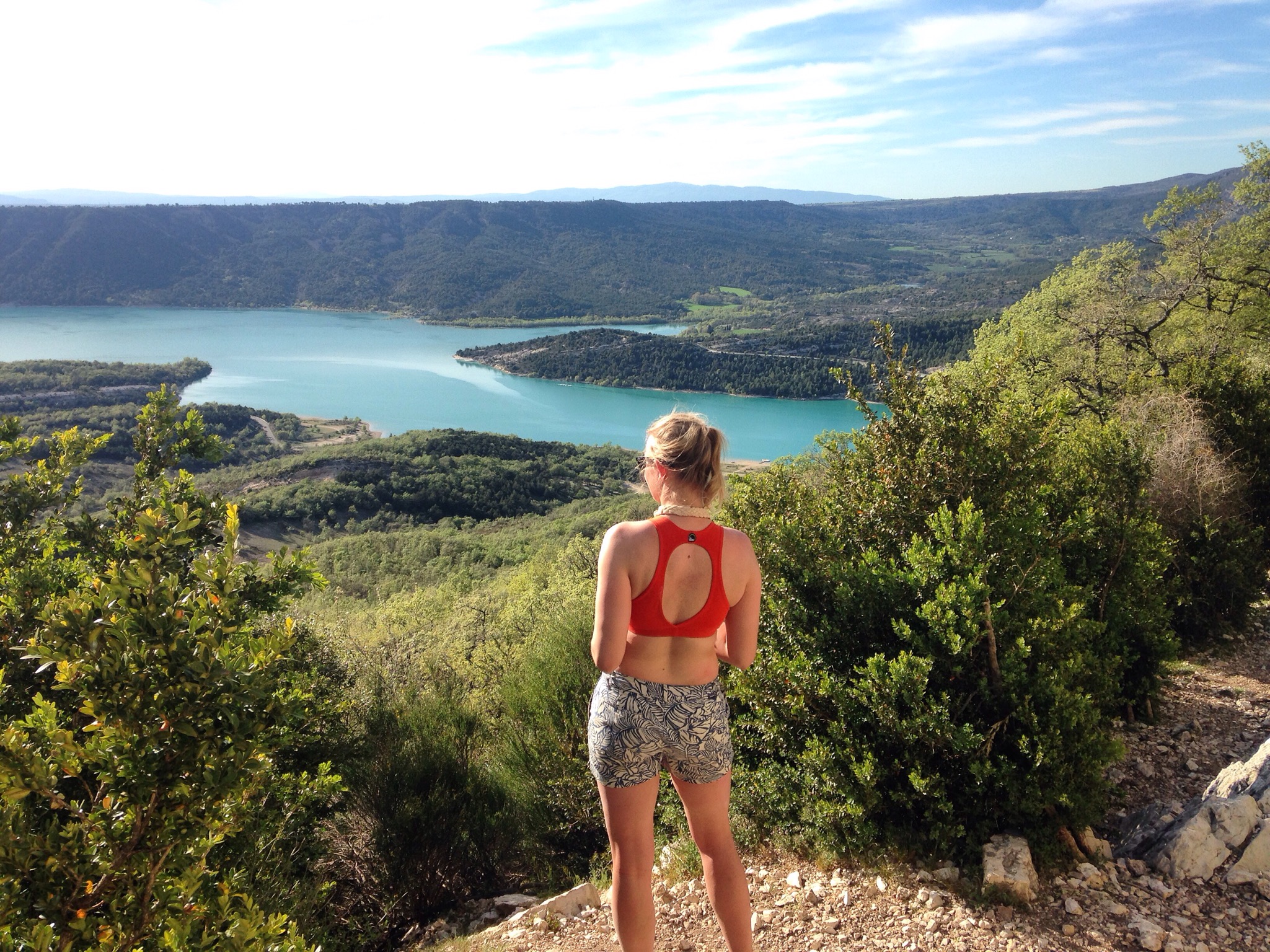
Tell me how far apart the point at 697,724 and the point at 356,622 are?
11076mm

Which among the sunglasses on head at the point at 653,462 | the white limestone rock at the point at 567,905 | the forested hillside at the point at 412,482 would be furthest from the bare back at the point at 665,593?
the forested hillside at the point at 412,482

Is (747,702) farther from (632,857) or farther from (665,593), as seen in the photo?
(665,593)

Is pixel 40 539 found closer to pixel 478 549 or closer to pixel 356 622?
pixel 356 622

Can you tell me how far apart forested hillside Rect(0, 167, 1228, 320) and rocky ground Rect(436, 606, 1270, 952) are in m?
93.2

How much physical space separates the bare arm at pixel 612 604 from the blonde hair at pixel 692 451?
0.67 ft

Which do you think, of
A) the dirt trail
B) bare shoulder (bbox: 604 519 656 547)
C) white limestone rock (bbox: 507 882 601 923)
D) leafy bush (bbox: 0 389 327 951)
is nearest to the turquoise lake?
the dirt trail

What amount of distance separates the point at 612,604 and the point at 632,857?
28.5 inches

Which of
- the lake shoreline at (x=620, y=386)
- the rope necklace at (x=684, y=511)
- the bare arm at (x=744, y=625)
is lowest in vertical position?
the lake shoreline at (x=620, y=386)

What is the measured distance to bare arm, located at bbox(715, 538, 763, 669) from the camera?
6.27ft

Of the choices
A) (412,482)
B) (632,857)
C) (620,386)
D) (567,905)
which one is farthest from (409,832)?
(620,386)

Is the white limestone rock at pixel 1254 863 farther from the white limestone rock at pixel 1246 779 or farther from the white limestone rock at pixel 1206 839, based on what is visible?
the white limestone rock at pixel 1246 779

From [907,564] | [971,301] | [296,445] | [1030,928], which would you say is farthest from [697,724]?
[971,301]

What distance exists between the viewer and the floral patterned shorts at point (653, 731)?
186cm

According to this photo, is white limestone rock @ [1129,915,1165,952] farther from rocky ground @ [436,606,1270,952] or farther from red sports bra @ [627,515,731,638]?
red sports bra @ [627,515,731,638]
